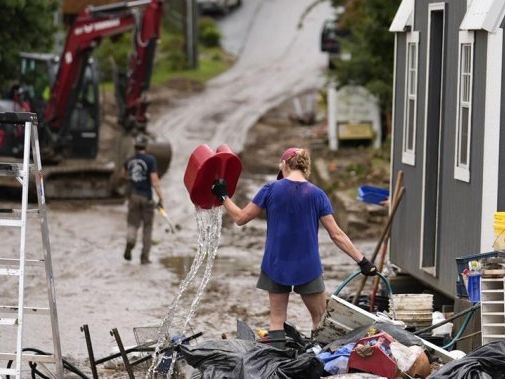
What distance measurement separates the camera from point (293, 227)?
36.2 ft

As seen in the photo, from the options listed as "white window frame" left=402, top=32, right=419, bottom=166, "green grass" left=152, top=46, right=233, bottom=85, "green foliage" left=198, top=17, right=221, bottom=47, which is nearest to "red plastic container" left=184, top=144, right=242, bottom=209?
"white window frame" left=402, top=32, right=419, bottom=166

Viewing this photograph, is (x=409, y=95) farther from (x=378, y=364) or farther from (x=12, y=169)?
(x=12, y=169)

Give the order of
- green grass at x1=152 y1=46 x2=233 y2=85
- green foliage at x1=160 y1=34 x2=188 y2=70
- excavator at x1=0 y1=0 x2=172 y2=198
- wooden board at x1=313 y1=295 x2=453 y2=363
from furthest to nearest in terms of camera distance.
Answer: green foliage at x1=160 y1=34 x2=188 y2=70, green grass at x1=152 y1=46 x2=233 y2=85, excavator at x1=0 y1=0 x2=172 y2=198, wooden board at x1=313 y1=295 x2=453 y2=363

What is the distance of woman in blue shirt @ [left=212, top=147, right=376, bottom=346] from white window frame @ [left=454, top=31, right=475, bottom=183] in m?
1.81

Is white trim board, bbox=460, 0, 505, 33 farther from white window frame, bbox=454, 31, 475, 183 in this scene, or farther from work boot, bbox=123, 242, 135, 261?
work boot, bbox=123, 242, 135, 261

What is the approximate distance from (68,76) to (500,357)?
60.6ft

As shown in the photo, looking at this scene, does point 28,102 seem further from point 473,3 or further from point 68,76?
point 473,3

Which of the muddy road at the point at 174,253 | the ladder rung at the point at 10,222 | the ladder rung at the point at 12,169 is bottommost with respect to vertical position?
the muddy road at the point at 174,253

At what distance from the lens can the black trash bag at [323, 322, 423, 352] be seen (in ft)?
33.5

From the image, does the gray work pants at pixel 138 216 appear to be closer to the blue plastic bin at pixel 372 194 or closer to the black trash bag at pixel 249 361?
the blue plastic bin at pixel 372 194

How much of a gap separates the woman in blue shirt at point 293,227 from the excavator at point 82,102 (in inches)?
590

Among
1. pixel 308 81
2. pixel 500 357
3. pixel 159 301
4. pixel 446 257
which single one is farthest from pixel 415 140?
pixel 308 81

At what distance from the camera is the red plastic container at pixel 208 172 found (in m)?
11.0

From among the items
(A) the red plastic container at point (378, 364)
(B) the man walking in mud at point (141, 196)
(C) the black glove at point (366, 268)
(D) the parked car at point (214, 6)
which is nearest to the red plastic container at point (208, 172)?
(C) the black glove at point (366, 268)
